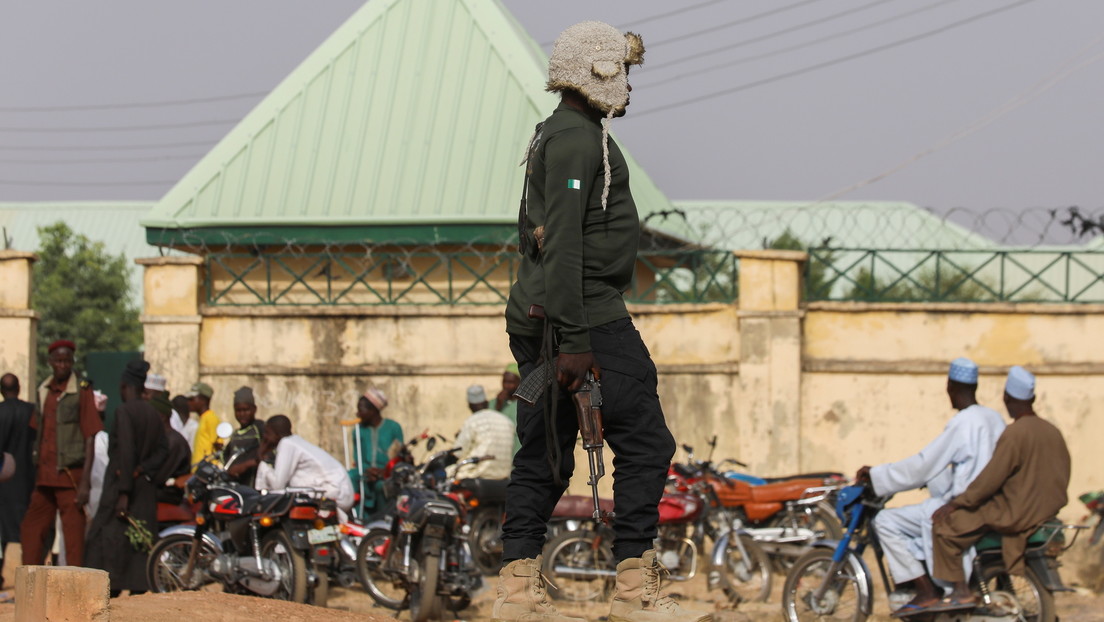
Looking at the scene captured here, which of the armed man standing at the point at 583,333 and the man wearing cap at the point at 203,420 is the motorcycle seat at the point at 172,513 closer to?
the man wearing cap at the point at 203,420

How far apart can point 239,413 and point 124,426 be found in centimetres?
135

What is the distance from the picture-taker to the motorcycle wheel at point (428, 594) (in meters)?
10.2

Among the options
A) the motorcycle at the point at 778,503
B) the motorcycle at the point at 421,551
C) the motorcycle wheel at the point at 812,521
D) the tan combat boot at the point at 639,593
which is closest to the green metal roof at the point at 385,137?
the motorcycle at the point at 778,503

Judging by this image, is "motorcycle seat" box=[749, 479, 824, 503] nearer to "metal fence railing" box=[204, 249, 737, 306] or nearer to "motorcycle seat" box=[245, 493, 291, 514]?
"metal fence railing" box=[204, 249, 737, 306]

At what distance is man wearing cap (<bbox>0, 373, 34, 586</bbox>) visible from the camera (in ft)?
39.3

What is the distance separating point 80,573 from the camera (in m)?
5.57

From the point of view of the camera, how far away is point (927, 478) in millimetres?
8984

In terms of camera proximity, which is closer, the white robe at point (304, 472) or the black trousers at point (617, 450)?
the black trousers at point (617, 450)

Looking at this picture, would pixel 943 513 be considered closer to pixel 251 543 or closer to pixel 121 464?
pixel 251 543

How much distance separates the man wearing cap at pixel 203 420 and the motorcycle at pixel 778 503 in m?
4.12

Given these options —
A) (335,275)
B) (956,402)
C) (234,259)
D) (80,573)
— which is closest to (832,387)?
(956,402)

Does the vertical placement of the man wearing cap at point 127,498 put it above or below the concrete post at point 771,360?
below

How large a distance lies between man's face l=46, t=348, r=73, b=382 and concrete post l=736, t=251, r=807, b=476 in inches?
240

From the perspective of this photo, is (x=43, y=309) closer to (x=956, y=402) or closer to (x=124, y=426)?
(x=124, y=426)
